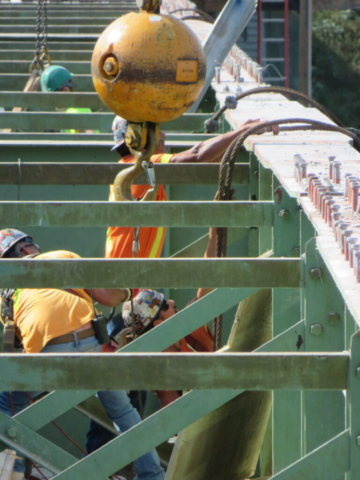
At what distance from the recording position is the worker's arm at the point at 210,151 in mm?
5215

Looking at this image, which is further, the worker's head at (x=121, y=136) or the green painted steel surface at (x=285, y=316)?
the worker's head at (x=121, y=136)

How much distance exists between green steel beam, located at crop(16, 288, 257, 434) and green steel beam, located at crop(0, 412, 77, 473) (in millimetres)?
59

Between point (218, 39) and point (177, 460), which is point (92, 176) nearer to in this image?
point (177, 460)

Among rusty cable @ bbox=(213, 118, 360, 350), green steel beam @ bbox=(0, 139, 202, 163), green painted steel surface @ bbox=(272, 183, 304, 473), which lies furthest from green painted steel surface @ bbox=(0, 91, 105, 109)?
green painted steel surface @ bbox=(272, 183, 304, 473)

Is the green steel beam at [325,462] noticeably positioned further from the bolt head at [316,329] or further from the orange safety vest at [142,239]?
the orange safety vest at [142,239]

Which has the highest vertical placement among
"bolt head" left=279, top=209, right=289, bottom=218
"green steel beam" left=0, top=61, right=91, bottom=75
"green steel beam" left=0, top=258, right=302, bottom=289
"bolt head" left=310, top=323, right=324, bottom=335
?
"green steel beam" left=0, top=61, right=91, bottom=75

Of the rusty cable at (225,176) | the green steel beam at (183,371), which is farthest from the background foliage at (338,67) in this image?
the green steel beam at (183,371)

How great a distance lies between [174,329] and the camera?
4.15 m

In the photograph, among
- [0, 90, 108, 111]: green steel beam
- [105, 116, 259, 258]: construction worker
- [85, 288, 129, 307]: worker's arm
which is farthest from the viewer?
[0, 90, 108, 111]: green steel beam

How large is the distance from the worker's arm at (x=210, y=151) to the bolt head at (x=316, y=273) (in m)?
1.82

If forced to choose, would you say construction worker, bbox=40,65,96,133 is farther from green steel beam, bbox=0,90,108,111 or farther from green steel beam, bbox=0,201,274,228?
green steel beam, bbox=0,201,274,228

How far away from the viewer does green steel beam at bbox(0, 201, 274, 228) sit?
400cm

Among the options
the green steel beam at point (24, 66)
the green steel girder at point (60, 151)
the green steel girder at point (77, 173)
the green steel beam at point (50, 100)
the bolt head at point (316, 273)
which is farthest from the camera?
the green steel beam at point (24, 66)

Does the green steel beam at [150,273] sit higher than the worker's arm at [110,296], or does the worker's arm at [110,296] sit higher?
the green steel beam at [150,273]
